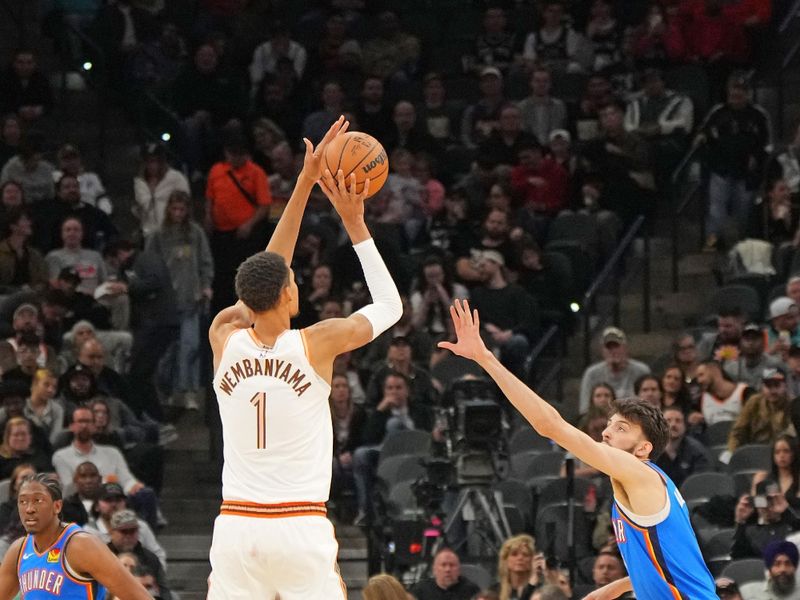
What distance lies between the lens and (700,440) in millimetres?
14016

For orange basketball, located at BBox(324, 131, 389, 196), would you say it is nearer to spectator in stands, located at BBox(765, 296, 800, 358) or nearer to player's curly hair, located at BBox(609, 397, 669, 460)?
player's curly hair, located at BBox(609, 397, 669, 460)

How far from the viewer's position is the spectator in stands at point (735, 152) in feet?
56.9

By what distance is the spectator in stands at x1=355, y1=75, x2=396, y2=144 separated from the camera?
1856 centimetres

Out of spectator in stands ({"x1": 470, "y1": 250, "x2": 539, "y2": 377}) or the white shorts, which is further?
spectator in stands ({"x1": 470, "y1": 250, "x2": 539, "y2": 377})

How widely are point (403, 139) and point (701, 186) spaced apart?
3.18 m

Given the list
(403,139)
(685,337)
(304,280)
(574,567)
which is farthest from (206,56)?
(574,567)

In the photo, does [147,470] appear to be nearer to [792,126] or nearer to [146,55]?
[146,55]

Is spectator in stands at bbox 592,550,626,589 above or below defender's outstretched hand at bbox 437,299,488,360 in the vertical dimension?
below

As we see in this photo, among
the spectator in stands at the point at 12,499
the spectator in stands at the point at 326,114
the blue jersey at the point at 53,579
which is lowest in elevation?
the blue jersey at the point at 53,579

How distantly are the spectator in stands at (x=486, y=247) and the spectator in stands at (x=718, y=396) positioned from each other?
8.51 feet

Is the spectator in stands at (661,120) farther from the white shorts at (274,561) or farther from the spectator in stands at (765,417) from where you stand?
the white shorts at (274,561)

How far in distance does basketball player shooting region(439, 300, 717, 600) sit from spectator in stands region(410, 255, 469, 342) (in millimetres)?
8412

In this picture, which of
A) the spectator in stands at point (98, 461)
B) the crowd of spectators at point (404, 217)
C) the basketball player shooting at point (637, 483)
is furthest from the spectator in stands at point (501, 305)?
the basketball player shooting at point (637, 483)

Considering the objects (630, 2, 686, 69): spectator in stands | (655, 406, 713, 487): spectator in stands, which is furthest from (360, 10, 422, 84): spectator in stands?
(655, 406, 713, 487): spectator in stands
